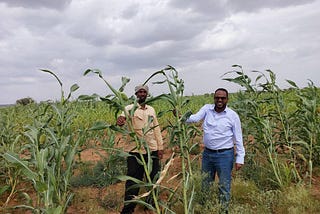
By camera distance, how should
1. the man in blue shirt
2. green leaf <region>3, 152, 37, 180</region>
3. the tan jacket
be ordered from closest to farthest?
green leaf <region>3, 152, 37, 180</region> → the man in blue shirt → the tan jacket

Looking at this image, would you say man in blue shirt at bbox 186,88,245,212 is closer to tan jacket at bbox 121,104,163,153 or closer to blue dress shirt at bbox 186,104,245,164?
blue dress shirt at bbox 186,104,245,164

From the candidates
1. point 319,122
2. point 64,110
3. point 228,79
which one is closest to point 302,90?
point 319,122

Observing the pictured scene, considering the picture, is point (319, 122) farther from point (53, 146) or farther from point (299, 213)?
point (53, 146)

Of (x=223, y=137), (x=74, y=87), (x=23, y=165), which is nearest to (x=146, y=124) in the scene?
(x=223, y=137)

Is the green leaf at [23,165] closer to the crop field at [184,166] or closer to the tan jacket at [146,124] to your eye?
the crop field at [184,166]

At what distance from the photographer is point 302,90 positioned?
5148 mm

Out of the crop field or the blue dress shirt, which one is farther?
the blue dress shirt

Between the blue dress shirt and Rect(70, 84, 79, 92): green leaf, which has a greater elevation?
Rect(70, 84, 79, 92): green leaf

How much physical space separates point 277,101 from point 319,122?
93cm

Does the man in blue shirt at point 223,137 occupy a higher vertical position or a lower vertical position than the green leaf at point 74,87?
lower

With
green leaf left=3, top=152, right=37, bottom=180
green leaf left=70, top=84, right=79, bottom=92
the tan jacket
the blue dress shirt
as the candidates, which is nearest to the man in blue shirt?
the blue dress shirt

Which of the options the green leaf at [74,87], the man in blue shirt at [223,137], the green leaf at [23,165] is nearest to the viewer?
the green leaf at [23,165]

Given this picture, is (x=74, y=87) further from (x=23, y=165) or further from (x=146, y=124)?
(x=146, y=124)

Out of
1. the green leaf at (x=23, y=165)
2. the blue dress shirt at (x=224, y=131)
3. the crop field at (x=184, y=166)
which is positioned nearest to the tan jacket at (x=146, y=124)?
the crop field at (x=184, y=166)
